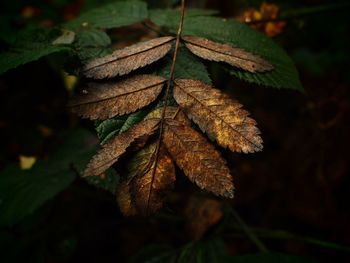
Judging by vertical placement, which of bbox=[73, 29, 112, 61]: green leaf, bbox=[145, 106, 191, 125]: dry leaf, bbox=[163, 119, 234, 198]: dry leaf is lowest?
bbox=[163, 119, 234, 198]: dry leaf

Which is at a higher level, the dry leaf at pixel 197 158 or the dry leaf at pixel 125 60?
the dry leaf at pixel 125 60

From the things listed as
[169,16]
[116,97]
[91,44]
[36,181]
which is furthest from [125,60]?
[36,181]

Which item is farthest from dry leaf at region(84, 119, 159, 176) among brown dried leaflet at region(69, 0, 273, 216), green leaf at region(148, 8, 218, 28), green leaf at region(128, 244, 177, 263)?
green leaf at region(128, 244, 177, 263)

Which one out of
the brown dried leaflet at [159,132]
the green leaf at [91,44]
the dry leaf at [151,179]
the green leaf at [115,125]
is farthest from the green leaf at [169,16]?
the dry leaf at [151,179]

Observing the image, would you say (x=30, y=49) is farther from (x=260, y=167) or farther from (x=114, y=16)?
(x=260, y=167)

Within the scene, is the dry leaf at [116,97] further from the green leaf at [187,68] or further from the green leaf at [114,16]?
the green leaf at [114,16]

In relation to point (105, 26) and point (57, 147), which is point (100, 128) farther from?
point (57, 147)

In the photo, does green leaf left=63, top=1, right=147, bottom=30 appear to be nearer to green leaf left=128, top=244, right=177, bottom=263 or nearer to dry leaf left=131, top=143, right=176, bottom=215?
dry leaf left=131, top=143, right=176, bottom=215
